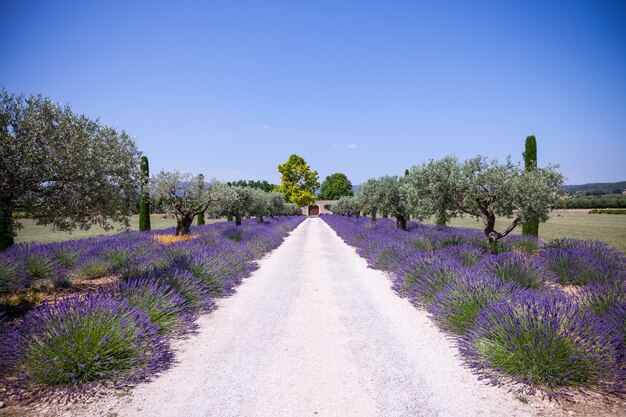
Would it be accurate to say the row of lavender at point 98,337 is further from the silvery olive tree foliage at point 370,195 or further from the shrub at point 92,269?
the silvery olive tree foliage at point 370,195

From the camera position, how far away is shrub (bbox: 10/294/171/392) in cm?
362

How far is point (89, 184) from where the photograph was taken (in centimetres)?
597

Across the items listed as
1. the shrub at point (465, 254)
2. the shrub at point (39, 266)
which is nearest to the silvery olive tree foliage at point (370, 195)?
the shrub at point (465, 254)

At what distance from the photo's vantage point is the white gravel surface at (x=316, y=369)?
3367mm

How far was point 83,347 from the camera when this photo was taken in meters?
3.78

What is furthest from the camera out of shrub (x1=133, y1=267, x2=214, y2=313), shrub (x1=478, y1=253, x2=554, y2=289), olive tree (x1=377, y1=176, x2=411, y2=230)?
olive tree (x1=377, y1=176, x2=411, y2=230)

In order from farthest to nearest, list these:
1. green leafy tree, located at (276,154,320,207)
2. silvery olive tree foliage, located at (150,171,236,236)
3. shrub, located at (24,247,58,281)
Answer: green leafy tree, located at (276,154,320,207) < silvery olive tree foliage, located at (150,171,236,236) < shrub, located at (24,247,58,281)

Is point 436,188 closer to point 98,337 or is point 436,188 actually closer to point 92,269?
point 98,337

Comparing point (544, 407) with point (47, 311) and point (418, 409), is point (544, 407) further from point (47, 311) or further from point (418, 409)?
point (47, 311)

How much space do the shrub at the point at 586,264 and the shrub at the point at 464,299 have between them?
10.4 feet

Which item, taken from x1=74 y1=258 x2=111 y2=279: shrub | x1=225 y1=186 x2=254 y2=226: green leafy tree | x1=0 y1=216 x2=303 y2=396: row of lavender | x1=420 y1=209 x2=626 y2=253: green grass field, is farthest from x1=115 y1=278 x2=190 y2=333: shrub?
x1=225 y1=186 x2=254 y2=226: green leafy tree

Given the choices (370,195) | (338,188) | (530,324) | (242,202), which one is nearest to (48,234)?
(242,202)

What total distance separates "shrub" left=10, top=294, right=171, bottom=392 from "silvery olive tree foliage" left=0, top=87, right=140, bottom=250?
2.27m

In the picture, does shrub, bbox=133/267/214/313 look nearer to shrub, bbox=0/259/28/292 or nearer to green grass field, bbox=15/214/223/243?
shrub, bbox=0/259/28/292
